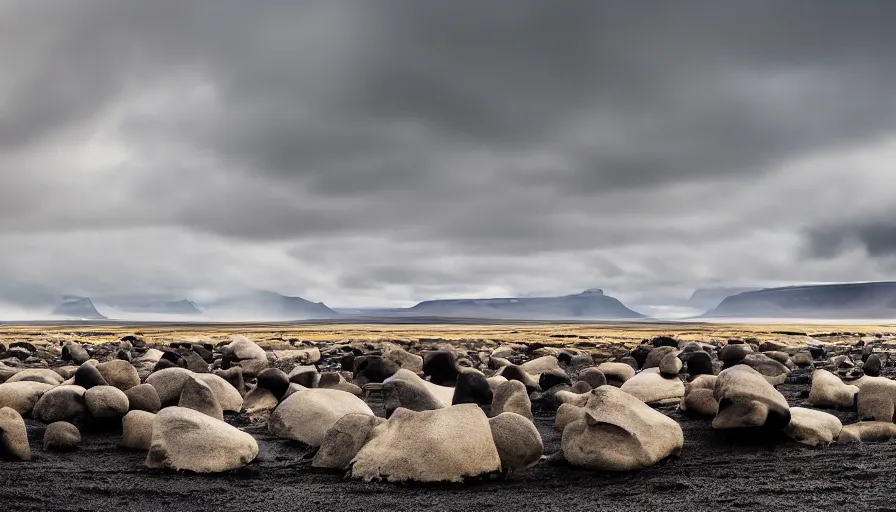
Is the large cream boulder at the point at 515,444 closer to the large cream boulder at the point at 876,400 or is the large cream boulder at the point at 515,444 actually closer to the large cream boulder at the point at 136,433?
the large cream boulder at the point at 136,433

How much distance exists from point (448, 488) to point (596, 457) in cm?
212

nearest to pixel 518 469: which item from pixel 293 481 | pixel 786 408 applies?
pixel 293 481

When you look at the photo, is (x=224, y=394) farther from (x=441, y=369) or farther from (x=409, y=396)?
(x=441, y=369)

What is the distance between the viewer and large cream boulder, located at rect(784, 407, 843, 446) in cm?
1028

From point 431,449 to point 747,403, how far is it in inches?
207

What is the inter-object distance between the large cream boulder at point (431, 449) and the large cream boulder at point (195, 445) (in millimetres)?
1809

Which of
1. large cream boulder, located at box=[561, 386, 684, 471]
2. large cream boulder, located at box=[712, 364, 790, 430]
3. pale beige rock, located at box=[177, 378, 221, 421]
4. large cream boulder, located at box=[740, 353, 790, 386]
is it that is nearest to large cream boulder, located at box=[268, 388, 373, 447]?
pale beige rock, located at box=[177, 378, 221, 421]

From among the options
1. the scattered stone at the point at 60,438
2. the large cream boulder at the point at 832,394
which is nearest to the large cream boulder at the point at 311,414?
the scattered stone at the point at 60,438

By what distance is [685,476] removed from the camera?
8.88 metres

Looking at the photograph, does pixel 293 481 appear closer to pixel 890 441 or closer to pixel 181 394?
pixel 181 394

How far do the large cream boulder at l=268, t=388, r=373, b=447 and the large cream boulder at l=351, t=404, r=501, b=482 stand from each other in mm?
1869

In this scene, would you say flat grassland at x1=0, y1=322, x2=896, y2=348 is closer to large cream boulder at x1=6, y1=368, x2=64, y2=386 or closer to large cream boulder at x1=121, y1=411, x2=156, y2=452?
large cream boulder at x1=6, y1=368, x2=64, y2=386

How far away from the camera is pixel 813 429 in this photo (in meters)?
10.3

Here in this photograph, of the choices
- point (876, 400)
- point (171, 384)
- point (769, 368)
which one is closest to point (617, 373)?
point (769, 368)
